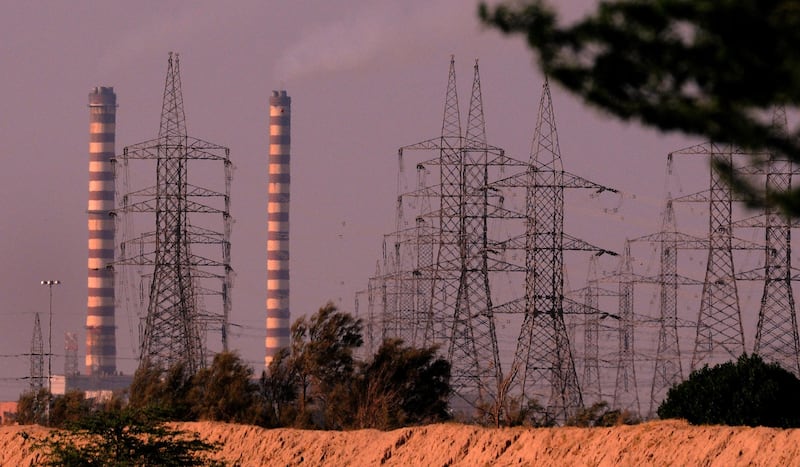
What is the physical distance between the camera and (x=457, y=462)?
35.1m

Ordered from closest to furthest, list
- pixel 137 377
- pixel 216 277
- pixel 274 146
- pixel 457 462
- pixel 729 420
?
pixel 729 420, pixel 457 462, pixel 137 377, pixel 216 277, pixel 274 146

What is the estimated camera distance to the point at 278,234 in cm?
17925

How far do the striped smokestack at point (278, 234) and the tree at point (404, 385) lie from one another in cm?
12582

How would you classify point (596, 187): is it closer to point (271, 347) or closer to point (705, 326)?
point (705, 326)

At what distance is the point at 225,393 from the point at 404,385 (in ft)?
19.5

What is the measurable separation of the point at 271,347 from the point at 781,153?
550 feet

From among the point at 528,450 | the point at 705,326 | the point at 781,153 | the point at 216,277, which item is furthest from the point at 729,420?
the point at 216,277

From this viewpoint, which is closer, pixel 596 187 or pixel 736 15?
pixel 736 15

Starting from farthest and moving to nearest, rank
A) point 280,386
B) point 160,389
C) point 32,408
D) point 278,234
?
point 278,234
point 32,408
point 160,389
point 280,386

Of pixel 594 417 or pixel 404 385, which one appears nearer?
pixel 594 417

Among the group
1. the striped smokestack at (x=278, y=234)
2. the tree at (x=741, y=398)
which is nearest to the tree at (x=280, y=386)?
the tree at (x=741, y=398)

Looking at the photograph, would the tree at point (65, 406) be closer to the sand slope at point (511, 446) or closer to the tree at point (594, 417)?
the sand slope at point (511, 446)

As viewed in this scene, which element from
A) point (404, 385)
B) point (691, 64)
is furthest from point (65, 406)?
point (691, 64)

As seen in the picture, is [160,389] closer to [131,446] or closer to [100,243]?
[131,446]
